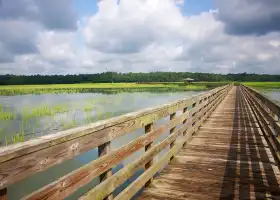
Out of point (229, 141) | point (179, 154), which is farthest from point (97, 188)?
point (229, 141)

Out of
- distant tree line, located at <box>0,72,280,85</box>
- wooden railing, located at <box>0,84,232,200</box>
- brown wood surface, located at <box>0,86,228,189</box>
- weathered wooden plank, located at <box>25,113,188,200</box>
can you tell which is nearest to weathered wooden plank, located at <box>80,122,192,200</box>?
wooden railing, located at <box>0,84,232,200</box>

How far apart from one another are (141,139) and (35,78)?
557ft

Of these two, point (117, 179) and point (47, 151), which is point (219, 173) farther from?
point (47, 151)

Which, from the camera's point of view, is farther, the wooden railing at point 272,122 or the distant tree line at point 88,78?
the distant tree line at point 88,78

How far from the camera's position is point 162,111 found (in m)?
4.89

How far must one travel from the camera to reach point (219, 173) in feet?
16.9

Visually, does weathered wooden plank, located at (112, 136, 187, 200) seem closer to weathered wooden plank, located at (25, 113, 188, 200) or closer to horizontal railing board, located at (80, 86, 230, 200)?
horizontal railing board, located at (80, 86, 230, 200)

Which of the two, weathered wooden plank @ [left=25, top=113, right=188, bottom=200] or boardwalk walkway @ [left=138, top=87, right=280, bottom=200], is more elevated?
weathered wooden plank @ [left=25, top=113, right=188, bottom=200]

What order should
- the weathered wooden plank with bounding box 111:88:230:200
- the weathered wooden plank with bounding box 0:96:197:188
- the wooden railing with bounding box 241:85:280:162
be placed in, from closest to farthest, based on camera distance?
the weathered wooden plank with bounding box 0:96:197:188 < the weathered wooden plank with bounding box 111:88:230:200 < the wooden railing with bounding box 241:85:280:162

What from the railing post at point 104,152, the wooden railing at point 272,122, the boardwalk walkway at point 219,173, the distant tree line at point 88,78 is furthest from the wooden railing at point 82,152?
the distant tree line at point 88,78

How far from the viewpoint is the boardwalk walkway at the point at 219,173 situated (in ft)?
13.8

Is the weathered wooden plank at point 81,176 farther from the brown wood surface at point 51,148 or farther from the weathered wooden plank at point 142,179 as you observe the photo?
the weathered wooden plank at point 142,179

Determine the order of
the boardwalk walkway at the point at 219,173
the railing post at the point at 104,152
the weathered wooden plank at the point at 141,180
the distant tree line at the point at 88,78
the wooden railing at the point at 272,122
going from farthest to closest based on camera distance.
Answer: the distant tree line at the point at 88,78 < the wooden railing at the point at 272,122 < the boardwalk walkway at the point at 219,173 < the weathered wooden plank at the point at 141,180 < the railing post at the point at 104,152

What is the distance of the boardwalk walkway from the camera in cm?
419
